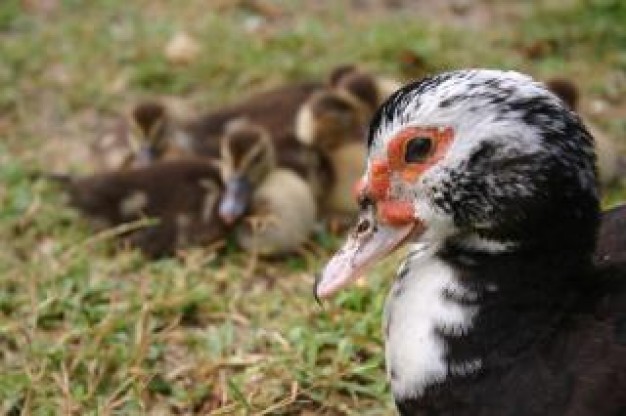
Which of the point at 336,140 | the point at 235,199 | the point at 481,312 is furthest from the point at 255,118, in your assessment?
the point at 481,312

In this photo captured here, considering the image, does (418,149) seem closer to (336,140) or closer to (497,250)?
(497,250)

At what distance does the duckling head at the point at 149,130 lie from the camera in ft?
14.9

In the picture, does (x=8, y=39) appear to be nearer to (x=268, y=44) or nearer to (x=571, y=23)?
(x=268, y=44)

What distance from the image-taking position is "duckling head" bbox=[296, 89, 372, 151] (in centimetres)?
438

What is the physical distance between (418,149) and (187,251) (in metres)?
1.89

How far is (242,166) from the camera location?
13.2 feet

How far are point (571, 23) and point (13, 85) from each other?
2.99 meters

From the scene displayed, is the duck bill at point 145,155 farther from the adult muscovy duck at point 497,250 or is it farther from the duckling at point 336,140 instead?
the adult muscovy duck at point 497,250

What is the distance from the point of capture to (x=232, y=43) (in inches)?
231

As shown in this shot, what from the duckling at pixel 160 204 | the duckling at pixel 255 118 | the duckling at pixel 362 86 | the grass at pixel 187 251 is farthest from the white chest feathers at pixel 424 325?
the duckling at pixel 255 118

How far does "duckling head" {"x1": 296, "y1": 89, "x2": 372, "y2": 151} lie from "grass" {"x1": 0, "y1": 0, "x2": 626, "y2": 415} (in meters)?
0.52

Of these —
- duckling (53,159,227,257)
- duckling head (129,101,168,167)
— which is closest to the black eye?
duckling (53,159,227,257)

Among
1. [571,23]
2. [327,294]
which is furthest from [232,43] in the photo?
[327,294]

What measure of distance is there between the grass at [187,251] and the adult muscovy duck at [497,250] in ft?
2.41
